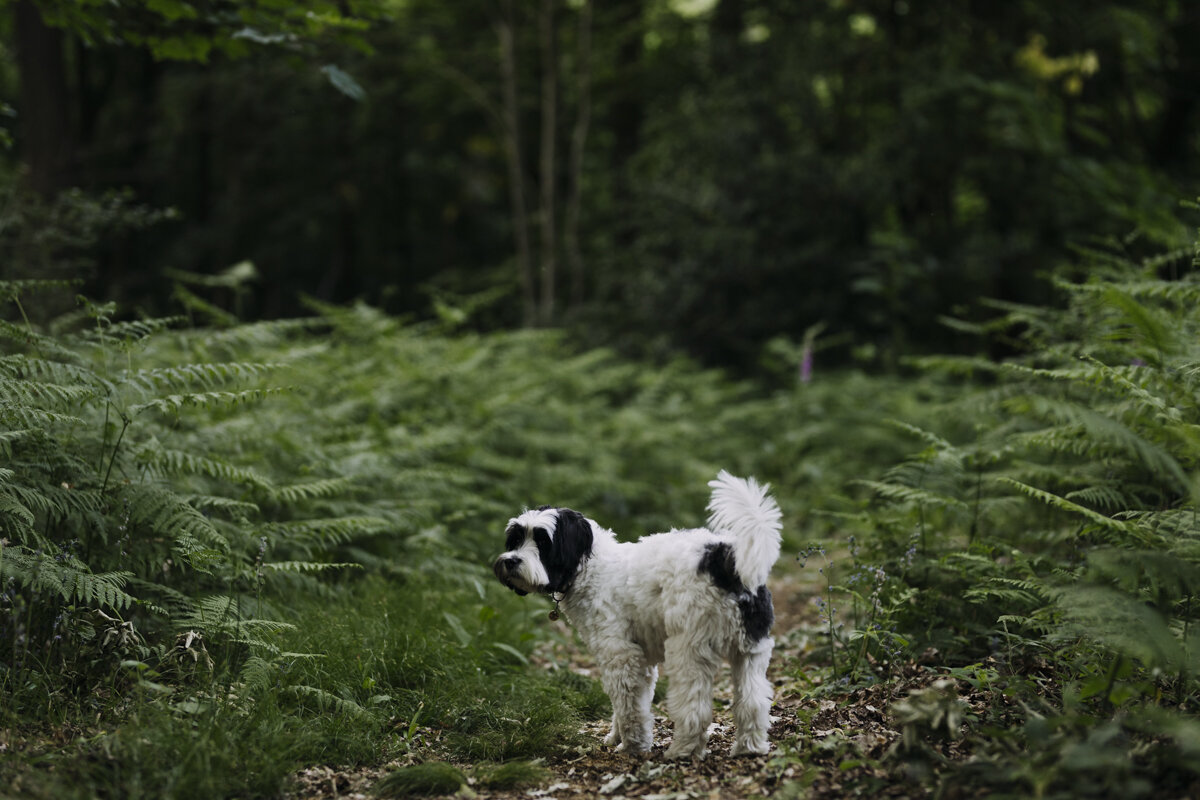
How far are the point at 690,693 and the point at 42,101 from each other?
38.6 ft

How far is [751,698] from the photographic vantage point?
159 inches

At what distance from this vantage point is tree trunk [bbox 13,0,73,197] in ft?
35.0

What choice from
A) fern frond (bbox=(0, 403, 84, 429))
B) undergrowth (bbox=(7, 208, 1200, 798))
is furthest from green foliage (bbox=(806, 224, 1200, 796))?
fern frond (bbox=(0, 403, 84, 429))

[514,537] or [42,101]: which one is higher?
[42,101]

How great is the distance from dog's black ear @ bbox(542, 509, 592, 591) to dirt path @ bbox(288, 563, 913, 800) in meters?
0.94

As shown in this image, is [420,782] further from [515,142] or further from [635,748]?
[515,142]

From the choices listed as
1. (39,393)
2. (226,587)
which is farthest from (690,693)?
(39,393)

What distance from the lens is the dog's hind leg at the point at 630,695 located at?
4.27 m

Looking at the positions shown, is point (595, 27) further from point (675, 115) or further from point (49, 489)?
point (49, 489)

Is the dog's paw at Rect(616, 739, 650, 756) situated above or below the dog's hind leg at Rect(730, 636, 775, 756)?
below

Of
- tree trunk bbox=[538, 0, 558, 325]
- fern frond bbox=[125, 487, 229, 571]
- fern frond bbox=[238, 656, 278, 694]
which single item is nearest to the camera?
fern frond bbox=[238, 656, 278, 694]

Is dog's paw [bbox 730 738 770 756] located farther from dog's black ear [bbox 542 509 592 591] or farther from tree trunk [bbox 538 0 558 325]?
tree trunk [bbox 538 0 558 325]

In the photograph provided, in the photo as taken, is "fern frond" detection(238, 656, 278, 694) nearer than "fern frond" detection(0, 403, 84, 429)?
Yes

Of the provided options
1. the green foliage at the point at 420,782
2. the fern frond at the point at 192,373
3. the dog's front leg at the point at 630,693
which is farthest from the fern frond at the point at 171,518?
the dog's front leg at the point at 630,693
